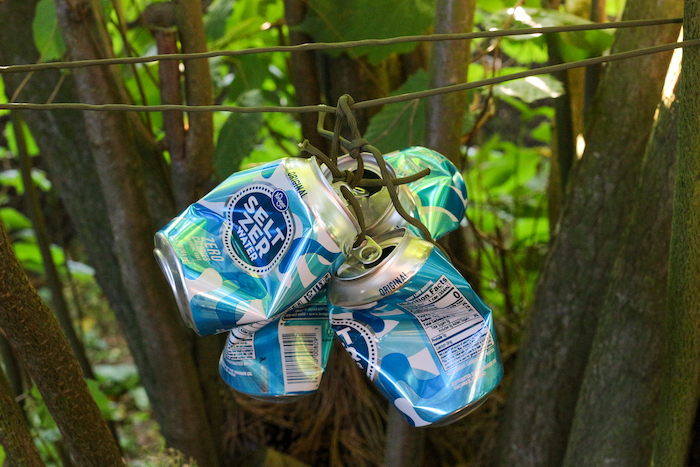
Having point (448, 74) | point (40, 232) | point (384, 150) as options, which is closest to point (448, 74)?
point (448, 74)

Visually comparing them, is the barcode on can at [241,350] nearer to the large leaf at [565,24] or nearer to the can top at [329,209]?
the can top at [329,209]

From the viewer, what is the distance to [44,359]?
0.39 m

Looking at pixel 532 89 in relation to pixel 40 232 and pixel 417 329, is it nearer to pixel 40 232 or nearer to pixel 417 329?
pixel 417 329

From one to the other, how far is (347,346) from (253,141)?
37 centimetres

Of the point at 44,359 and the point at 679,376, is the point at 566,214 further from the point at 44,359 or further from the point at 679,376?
the point at 44,359

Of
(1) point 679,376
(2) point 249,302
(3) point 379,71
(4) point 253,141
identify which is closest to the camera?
(2) point 249,302

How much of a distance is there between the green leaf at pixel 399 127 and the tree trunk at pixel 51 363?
363 millimetres

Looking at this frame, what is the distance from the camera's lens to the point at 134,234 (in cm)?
60

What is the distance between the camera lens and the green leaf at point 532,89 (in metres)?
0.59

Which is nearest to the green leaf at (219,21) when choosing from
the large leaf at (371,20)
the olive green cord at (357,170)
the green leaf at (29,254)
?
the large leaf at (371,20)

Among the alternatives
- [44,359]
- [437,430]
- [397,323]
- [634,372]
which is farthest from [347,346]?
[437,430]

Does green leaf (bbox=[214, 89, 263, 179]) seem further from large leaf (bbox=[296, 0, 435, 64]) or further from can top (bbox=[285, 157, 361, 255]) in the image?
can top (bbox=[285, 157, 361, 255])

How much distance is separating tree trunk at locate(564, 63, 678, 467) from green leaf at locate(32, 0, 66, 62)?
0.65 metres

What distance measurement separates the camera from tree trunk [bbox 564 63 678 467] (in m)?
0.51
